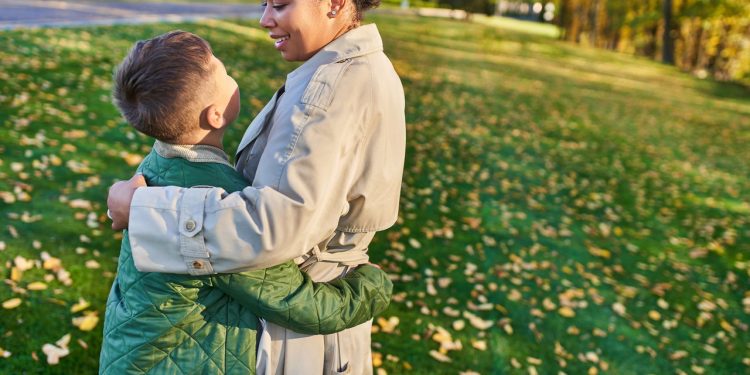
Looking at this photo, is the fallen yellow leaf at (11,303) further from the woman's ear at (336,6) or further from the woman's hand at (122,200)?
the woman's ear at (336,6)

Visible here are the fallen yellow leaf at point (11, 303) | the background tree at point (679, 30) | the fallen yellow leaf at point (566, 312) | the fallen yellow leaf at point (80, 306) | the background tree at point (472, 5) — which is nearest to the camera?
the fallen yellow leaf at point (11, 303)

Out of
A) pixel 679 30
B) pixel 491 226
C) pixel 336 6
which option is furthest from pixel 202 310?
pixel 679 30

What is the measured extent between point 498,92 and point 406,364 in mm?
14225

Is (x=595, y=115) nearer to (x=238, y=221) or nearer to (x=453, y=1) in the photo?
(x=238, y=221)

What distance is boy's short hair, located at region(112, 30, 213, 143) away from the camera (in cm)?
163

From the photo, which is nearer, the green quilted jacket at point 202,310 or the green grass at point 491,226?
the green quilted jacket at point 202,310

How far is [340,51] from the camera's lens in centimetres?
175

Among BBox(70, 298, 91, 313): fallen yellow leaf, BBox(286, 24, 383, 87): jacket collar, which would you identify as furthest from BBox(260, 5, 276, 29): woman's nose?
BBox(70, 298, 91, 313): fallen yellow leaf

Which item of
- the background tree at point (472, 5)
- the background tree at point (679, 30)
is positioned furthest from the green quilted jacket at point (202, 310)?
the background tree at point (472, 5)

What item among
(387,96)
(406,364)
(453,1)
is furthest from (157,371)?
(453,1)

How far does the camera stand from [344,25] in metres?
1.88

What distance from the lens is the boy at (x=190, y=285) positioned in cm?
165

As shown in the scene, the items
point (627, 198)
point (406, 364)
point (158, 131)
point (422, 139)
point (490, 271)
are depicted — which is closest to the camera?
point (158, 131)

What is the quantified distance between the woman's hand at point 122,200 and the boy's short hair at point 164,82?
6.1 inches
